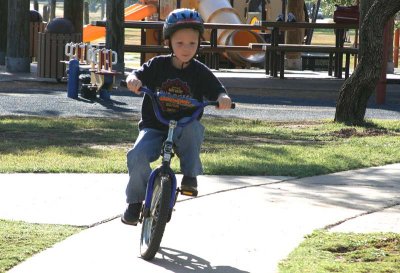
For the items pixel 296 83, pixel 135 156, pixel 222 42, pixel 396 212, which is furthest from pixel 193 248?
pixel 222 42

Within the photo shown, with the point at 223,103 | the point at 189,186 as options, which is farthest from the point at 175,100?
the point at 189,186

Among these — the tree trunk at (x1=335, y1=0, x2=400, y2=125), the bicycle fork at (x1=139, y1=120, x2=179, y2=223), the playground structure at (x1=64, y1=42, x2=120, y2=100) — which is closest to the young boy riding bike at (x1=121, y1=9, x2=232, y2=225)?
the bicycle fork at (x1=139, y1=120, x2=179, y2=223)

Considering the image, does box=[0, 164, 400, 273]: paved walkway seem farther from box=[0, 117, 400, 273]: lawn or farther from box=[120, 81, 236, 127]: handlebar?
box=[120, 81, 236, 127]: handlebar

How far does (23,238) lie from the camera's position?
6.54 meters

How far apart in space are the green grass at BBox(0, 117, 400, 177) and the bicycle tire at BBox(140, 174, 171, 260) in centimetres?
330

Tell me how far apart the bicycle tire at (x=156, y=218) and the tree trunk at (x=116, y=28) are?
14828mm

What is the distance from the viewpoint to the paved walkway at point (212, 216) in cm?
614

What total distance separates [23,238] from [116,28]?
48.1 ft

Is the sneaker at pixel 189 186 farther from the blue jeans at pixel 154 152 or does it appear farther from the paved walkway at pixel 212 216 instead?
the paved walkway at pixel 212 216

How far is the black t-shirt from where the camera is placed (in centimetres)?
639

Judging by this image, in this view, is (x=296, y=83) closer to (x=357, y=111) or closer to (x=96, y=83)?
(x=96, y=83)

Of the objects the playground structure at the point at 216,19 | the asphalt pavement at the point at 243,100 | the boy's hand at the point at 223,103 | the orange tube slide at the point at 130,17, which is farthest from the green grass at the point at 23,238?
the orange tube slide at the point at 130,17

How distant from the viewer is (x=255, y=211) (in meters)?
7.70

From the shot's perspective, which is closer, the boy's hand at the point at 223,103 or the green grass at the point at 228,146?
the boy's hand at the point at 223,103
